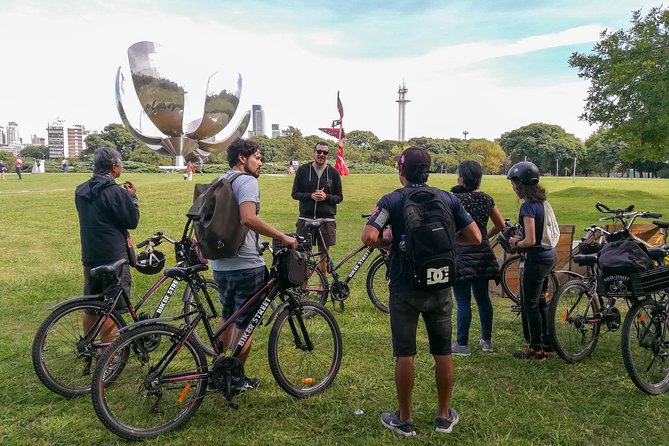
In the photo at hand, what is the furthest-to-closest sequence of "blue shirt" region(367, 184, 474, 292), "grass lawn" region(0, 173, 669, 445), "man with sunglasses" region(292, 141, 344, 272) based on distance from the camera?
"man with sunglasses" region(292, 141, 344, 272)
"grass lawn" region(0, 173, 669, 445)
"blue shirt" region(367, 184, 474, 292)

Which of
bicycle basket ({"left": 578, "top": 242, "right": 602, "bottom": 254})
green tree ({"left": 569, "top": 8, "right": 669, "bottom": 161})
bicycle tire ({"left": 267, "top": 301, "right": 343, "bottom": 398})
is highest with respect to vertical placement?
green tree ({"left": 569, "top": 8, "right": 669, "bottom": 161})

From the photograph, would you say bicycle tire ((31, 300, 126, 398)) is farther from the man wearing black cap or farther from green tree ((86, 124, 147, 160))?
green tree ((86, 124, 147, 160))

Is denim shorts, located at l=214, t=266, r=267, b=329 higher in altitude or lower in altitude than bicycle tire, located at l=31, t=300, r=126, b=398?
higher

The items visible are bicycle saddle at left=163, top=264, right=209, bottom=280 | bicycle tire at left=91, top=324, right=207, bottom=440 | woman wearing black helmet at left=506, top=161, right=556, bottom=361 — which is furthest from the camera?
woman wearing black helmet at left=506, top=161, right=556, bottom=361

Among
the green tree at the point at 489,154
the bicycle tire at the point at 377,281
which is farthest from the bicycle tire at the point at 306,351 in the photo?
the green tree at the point at 489,154

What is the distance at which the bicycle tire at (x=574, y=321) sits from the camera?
14.1ft

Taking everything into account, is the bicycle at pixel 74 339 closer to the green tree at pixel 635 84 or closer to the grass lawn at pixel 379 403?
the grass lawn at pixel 379 403

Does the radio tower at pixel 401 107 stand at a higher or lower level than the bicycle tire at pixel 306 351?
higher

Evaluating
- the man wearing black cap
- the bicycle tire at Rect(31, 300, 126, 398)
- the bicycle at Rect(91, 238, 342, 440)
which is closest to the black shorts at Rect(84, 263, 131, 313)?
the bicycle tire at Rect(31, 300, 126, 398)

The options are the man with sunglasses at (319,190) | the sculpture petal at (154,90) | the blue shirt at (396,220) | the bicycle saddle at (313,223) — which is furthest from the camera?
the sculpture petal at (154,90)

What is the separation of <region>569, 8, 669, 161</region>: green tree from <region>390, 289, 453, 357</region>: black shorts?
13.2 metres

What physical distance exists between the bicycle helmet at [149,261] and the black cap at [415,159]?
9.41 ft

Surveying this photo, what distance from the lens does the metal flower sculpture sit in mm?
34844

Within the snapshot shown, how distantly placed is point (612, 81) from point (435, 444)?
588 inches
